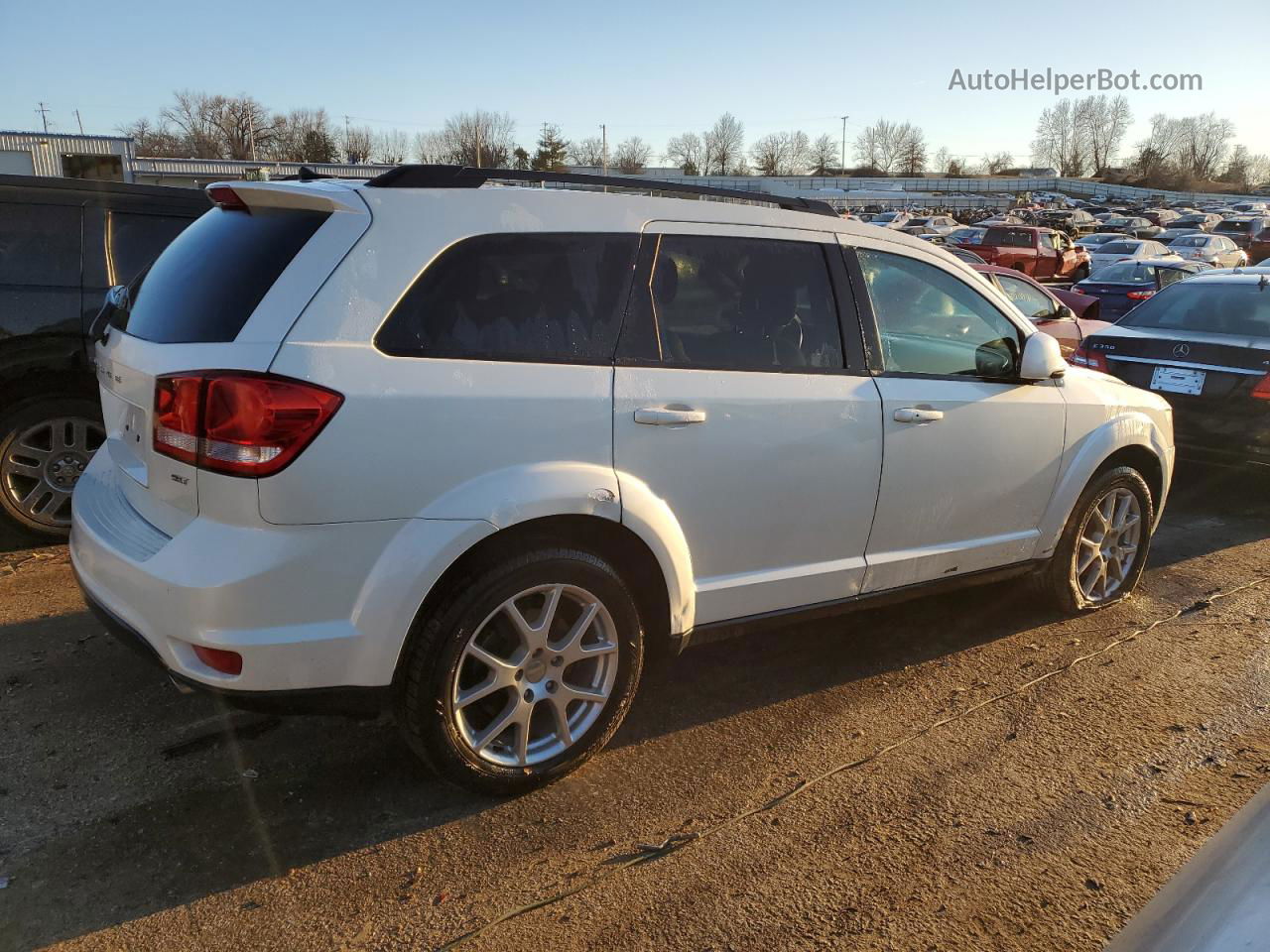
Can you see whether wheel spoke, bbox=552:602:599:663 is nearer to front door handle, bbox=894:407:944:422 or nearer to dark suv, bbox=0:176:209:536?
front door handle, bbox=894:407:944:422

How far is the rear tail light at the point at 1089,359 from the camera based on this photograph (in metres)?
7.18

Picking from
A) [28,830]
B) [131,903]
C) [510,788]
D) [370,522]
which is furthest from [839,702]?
[28,830]

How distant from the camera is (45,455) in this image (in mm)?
4961

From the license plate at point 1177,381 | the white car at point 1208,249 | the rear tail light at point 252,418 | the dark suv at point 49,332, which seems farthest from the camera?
the white car at point 1208,249

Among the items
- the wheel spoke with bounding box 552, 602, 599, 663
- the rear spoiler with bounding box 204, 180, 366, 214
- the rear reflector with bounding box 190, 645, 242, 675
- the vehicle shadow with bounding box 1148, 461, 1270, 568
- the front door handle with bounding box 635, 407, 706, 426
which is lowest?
the vehicle shadow with bounding box 1148, 461, 1270, 568

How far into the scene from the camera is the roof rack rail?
288cm

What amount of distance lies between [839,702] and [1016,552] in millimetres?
1176

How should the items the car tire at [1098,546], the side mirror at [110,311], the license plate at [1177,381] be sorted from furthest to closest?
the license plate at [1177,381]
the car tire at [1098,546]
the side mirror at [110,311]

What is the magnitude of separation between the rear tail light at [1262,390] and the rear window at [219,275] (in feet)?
19.8

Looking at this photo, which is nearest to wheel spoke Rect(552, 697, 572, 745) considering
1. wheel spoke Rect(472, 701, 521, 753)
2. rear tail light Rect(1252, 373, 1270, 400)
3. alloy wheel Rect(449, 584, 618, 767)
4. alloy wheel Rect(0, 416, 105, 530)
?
alloy wheel Rect(449, 584, 618, 767)

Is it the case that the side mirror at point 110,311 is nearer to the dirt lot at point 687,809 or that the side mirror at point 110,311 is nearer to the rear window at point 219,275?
the rear window at point 219,275

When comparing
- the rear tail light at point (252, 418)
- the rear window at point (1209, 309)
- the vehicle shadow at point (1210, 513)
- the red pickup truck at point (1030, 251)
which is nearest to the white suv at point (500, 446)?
the rear tail light at point (252, 418)

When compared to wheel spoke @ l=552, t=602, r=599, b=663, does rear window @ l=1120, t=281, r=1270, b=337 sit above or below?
above

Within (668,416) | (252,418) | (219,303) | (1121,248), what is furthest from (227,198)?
(1121,248)
